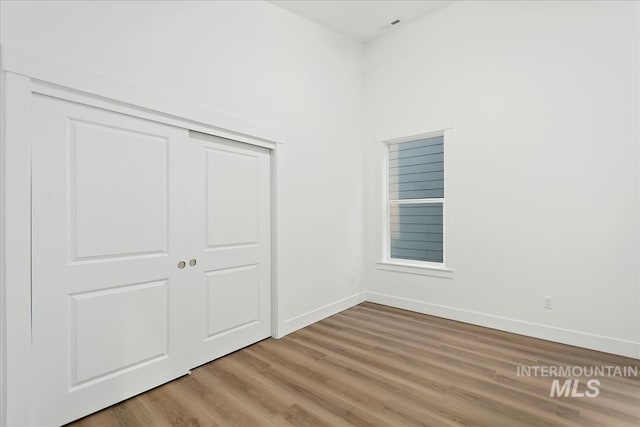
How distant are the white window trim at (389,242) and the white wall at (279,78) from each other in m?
0.37

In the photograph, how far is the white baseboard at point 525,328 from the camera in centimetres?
288

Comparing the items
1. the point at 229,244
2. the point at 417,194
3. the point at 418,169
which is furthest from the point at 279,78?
the point at 417,194

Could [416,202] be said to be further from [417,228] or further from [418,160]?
[418,160]

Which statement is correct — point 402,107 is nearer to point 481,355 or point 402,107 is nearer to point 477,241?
Result: point 477,241

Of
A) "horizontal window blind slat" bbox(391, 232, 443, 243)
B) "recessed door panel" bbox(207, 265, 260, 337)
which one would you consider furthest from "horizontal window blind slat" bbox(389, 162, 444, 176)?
"recessed door panel" bbox(207, 265, 260, 337)

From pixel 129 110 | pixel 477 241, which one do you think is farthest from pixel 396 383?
pixel 129 110

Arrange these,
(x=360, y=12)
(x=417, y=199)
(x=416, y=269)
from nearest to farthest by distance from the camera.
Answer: (x=360, y=12) < (x=416, y=269) < (x=417, y=199)

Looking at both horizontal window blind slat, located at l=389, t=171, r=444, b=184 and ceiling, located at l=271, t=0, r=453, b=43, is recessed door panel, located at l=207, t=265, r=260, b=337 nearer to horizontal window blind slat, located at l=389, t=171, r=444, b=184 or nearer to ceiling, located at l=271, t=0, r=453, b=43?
horizontal window blind slat, located at l=389, t=171, r=444, b=184

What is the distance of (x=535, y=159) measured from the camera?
10.9ft

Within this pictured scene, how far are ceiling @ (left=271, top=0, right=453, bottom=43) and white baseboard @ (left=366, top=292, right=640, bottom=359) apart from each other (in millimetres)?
3687

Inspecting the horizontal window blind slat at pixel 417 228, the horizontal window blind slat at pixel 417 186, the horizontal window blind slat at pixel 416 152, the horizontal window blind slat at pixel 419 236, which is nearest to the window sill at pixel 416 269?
the horizontal window blind slat at pixel 419 236

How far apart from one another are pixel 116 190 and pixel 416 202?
11.5 feet

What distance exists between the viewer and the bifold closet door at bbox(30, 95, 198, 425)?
6.41ft

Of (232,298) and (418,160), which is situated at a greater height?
(418,160)
